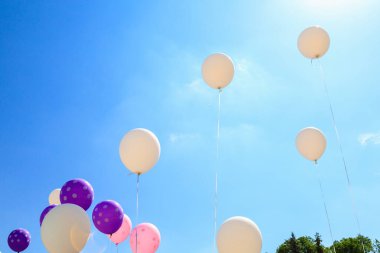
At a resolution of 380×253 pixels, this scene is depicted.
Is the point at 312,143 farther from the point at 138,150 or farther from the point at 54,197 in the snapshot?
the point at 54,197

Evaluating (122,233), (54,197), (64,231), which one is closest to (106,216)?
(122,233)

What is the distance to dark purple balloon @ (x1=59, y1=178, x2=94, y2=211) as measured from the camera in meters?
6.22

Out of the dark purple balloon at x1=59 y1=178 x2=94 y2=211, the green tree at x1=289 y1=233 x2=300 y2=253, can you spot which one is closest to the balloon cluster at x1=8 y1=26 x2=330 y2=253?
the dark purple balloon at x1=59 y1=178 x2=94 y2=211

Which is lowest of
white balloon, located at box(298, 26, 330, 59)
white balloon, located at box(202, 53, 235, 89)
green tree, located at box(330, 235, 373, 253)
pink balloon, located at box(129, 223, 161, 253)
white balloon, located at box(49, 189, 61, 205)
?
pink balloon, located at box(129, 223, 161, 253)

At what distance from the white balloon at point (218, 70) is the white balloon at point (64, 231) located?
3.76 m

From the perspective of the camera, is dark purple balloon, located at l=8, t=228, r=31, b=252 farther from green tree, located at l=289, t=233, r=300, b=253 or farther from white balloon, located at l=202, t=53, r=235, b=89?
green tree, located at l=289, t=233, r=300, b=253

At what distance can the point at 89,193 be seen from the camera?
6520 millimetres

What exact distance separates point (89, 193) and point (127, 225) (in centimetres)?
157

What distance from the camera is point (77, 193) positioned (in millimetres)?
6293

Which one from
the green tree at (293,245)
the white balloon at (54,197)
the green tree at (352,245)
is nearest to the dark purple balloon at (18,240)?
the white balloon at (54,197)

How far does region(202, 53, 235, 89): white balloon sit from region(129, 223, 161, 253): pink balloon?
3067 millimetres

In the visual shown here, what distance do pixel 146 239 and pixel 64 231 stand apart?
239 centimetres

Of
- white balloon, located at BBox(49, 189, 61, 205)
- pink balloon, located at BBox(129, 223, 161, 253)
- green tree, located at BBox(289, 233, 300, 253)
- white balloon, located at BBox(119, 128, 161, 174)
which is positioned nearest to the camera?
white balloon, located at BBox(119, 128, 161, 174)

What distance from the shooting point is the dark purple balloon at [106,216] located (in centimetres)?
645
